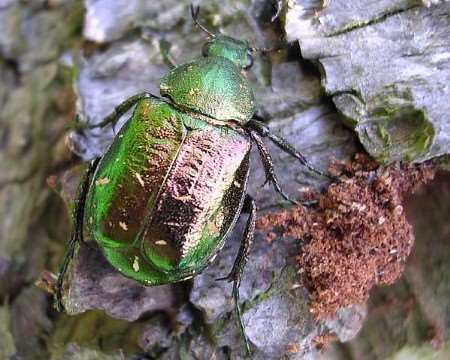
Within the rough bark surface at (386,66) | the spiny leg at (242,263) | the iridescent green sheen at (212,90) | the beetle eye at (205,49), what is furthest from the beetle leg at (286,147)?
the beetle eye at (205,49)

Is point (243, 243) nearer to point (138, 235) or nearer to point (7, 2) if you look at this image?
point (138, 235)

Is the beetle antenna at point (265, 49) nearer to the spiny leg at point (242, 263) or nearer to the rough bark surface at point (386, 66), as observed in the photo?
the rough bark surface at point (386, 66)

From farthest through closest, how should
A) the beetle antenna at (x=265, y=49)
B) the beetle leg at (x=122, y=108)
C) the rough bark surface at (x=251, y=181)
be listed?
the beetle antenna at (x=265, y=49), the beetle leg at (x=122, y=108), the rough bark surface at (x=251, y=181)

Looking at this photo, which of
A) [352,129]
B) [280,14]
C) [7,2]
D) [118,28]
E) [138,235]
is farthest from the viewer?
[7,2]

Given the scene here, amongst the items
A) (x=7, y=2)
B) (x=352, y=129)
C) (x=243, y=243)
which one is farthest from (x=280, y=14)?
(x=7, y=2)

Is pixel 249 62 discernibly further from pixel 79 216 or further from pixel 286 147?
pixel 79 216

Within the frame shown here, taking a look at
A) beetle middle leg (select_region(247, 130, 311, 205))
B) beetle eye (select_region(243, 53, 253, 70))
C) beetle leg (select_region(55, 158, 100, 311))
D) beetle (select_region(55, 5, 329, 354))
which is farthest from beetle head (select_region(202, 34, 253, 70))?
beetle leg (select_region(55, 158, 100, 311))

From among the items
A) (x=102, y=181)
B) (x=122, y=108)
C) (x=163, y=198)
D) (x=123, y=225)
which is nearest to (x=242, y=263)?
(x=163, y=198)
